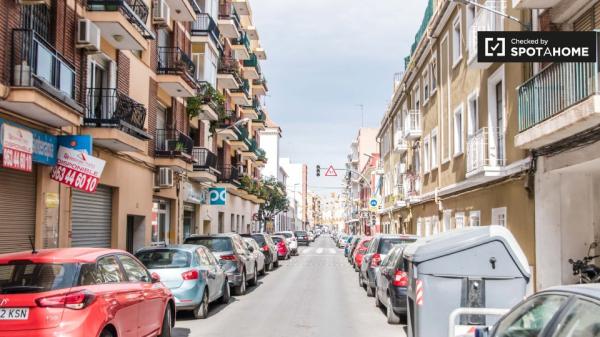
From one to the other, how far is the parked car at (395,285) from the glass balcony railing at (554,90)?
372cm

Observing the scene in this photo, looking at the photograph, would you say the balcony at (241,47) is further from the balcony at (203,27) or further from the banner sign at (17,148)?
the banner sign at (17,148)

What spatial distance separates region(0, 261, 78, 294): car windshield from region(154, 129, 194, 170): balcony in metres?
15.4

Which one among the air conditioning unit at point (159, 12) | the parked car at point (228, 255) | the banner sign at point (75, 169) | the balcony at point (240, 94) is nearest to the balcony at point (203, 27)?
the air conditioning unit at point (159, 12)

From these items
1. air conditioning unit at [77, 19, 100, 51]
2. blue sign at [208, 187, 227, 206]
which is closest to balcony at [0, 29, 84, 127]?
air conditioning unit at [77, 19, 100, 51]

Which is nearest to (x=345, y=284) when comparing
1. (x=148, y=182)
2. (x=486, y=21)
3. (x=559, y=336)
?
(x=148, y=182)

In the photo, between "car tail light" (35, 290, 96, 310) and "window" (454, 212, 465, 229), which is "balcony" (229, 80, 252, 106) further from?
"car tail light" (35, 290, 96, 310)

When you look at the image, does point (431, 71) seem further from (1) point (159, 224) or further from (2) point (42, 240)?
(2) point (42, 240)

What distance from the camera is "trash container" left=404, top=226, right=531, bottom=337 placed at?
7488mm

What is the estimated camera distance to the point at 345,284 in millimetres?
20781

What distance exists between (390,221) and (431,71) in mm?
18089

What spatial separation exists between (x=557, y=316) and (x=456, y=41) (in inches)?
703

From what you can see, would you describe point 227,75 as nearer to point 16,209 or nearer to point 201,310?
point 16,209

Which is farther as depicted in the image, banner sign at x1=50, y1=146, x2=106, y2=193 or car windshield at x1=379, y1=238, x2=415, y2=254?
car windshield at x1=379, y1=238, x2=415, y2=254

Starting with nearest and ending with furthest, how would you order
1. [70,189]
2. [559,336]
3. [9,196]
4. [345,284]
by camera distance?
[559,336]
[9,196]
[70,189]
[345,284]
